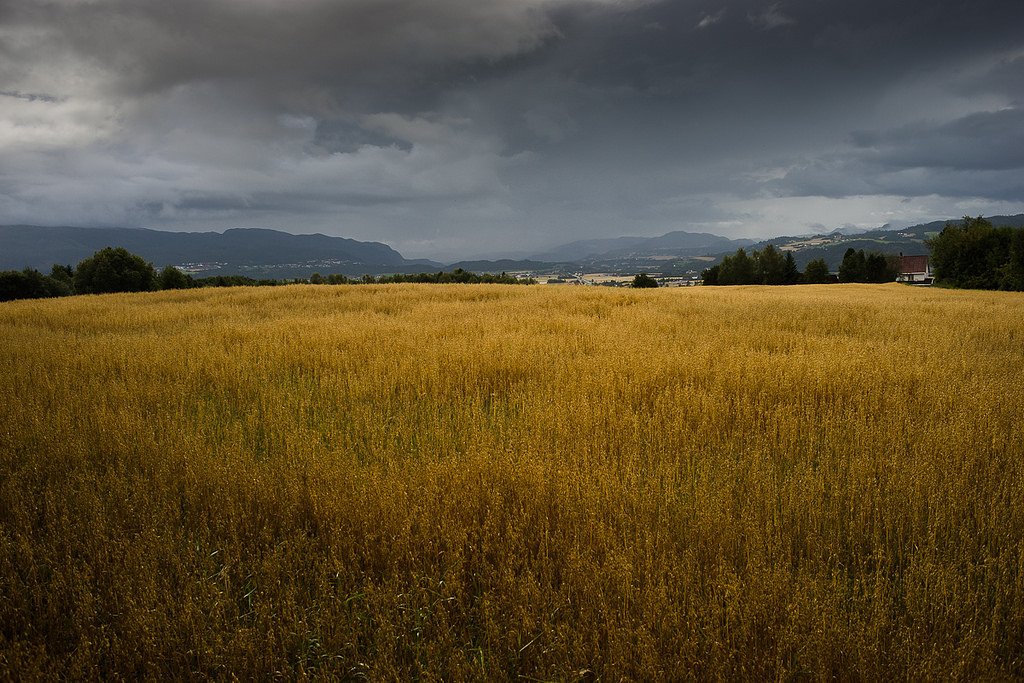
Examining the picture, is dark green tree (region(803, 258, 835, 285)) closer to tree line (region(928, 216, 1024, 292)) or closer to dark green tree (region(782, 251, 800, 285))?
dark green tree (region(782, 251, 800, 285))

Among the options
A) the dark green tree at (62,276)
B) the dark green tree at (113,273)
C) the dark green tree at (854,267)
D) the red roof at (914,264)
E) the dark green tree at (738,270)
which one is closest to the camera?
the dark green tree at (113,273)

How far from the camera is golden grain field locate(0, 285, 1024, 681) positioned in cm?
220

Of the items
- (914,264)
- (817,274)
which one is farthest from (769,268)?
(914,264)

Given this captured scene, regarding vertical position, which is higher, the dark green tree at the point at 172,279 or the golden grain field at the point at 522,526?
the dark green tree at the point at 172,279

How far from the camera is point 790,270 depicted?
93.6 metres

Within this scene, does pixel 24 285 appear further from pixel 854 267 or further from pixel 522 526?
pixel 854 267

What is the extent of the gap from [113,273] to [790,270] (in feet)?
357

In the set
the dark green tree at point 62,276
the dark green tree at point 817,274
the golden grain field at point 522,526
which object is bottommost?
the golden grain field at point 522,526

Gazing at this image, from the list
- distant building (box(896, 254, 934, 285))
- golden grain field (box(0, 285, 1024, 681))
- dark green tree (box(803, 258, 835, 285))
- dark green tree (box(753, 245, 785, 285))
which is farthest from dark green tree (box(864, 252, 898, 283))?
golden grain field (box(0, 285, 1024, 681))

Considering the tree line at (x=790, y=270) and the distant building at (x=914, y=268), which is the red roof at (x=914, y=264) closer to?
the distant building at (x=914, y=268)

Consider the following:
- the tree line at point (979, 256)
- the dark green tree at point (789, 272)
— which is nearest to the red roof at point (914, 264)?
the dark green tree at point (789, 272)

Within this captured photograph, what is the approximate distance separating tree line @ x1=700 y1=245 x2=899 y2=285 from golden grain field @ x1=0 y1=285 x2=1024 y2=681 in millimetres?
95654

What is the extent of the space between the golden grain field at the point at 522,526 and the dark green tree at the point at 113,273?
65.8 m

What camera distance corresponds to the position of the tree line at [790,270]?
88750mm
